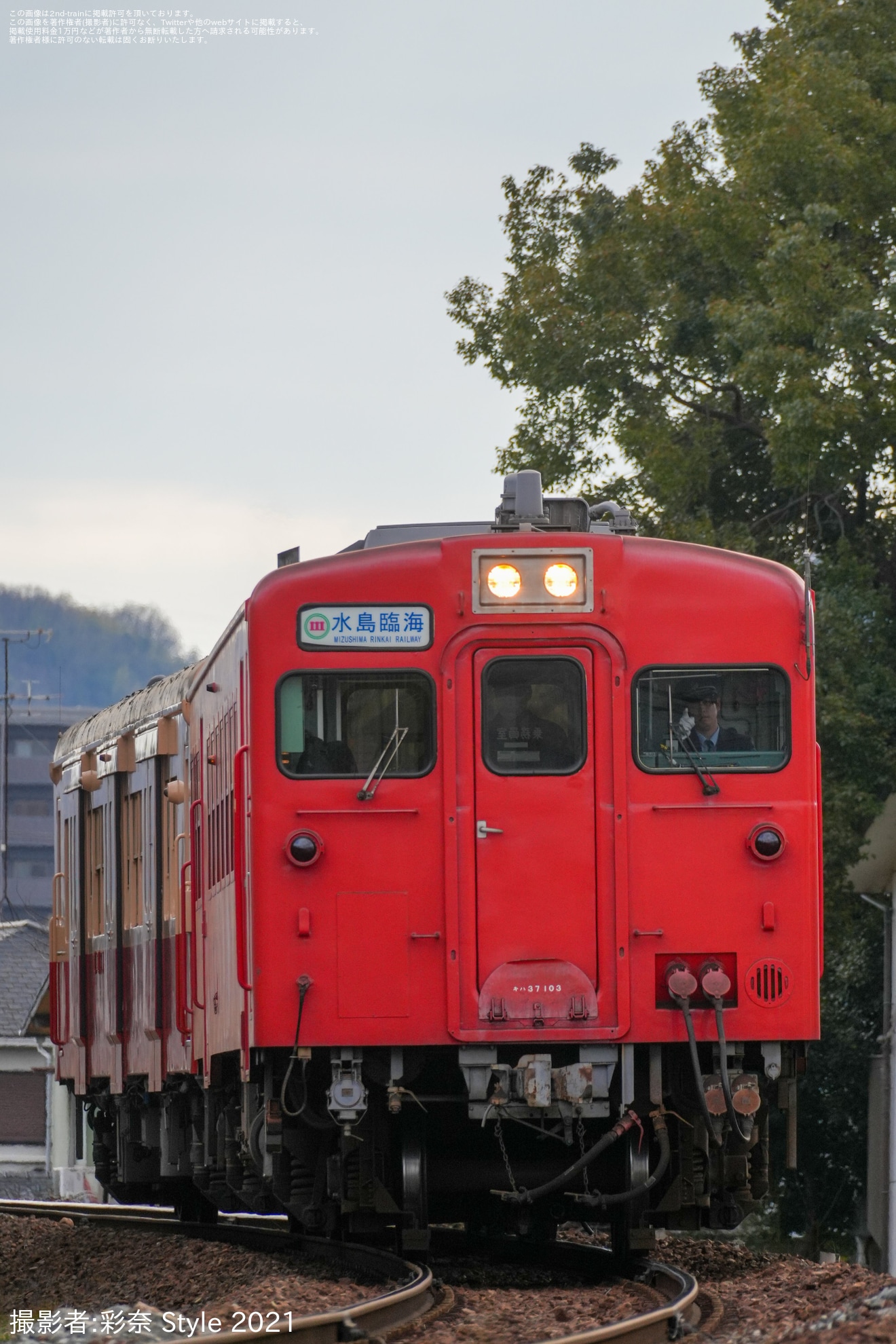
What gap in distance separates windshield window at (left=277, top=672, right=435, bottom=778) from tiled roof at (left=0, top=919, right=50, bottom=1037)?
26.7m

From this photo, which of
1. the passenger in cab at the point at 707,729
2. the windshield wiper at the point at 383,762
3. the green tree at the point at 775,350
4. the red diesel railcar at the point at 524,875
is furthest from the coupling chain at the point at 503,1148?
the green tree at the point at 775,350

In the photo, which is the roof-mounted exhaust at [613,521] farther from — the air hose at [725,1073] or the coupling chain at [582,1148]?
the coupling chain at [582,1148]

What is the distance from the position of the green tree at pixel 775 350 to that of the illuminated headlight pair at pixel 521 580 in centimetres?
1383

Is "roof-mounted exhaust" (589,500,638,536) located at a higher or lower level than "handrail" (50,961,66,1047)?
higher

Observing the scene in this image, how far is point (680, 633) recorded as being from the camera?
1026 cm

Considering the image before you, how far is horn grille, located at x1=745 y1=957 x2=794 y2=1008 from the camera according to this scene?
9914mm

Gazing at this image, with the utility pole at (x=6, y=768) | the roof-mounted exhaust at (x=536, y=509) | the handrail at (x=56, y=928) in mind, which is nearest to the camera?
the roof-mounted exhaust at (x=536, y=509)

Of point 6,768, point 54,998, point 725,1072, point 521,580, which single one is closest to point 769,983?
point 725,1072

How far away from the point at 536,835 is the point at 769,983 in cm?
130

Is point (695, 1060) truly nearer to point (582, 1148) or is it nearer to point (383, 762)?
point (582, 1148)

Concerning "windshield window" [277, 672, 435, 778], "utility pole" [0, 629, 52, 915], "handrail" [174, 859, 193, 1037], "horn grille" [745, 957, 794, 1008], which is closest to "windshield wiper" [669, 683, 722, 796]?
"horn grille" [745, 957, 794, 1008]

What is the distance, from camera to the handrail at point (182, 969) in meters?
13.3

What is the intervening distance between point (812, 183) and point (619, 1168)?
18240 millimetres

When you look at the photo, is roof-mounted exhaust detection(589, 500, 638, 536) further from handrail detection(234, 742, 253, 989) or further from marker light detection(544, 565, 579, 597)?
handrail detection(234, 742, 253, 989)
